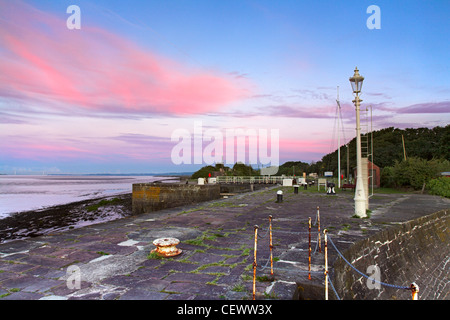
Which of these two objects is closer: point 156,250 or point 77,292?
point 77,292

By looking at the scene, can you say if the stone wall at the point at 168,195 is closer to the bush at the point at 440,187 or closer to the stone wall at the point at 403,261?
the stone wall at the point at 403,261

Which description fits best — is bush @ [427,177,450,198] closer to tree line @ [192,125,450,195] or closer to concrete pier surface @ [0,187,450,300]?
tree line @ [192,125,450,195]

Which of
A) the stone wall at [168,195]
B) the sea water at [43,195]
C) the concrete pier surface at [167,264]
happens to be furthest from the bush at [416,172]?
the sea water at [43,195]

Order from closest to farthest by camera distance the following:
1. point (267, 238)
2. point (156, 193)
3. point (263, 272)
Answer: point (263, 272)
point (267, 238)
point (156, 193)

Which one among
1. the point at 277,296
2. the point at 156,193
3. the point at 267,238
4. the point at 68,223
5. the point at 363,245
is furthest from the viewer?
the point at 156,193

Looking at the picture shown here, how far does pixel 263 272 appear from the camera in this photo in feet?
12.8

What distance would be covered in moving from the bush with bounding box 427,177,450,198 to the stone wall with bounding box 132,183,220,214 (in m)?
15.0

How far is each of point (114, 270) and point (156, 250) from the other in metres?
0.90

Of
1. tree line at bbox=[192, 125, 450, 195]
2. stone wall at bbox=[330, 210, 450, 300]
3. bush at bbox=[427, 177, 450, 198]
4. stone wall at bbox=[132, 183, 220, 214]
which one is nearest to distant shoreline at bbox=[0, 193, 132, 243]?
stone wall at bbox=[132, 183, 220, 214]

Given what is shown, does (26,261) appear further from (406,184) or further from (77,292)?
(406,184)

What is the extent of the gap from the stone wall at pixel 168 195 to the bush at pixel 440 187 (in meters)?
15.0

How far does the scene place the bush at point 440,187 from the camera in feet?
55.4
